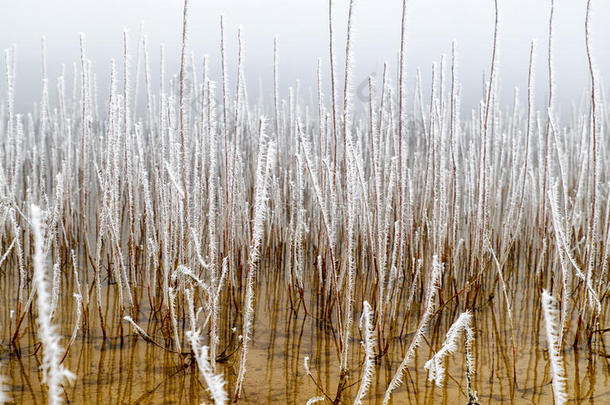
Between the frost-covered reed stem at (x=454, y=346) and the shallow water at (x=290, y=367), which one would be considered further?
the shallow water at (x=290, y=367)

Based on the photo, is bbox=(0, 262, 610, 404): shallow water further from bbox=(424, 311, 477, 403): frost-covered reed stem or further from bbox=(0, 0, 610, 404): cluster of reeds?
bbox=(424, 311, 477, 403): frost-covered reed stem

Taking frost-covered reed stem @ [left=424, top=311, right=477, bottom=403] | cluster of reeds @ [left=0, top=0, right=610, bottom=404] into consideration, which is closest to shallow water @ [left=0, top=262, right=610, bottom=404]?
cluster of reeds @ [left=0, top=0, right=610, bottom=404]

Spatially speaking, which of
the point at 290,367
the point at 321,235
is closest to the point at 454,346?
the point at 290,367

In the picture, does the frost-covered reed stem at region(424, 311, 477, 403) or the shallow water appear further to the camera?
the shallow water

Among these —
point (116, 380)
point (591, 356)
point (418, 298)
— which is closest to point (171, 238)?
point (116, 380)

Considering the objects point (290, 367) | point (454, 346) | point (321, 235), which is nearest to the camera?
point (454, 346)

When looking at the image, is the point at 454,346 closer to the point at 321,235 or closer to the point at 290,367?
the point at 290,367

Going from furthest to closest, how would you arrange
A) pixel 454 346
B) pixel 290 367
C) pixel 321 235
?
pixel 321 235 → pixel 290 367 → pixel 454 346

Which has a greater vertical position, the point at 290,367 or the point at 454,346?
the point at 454,346

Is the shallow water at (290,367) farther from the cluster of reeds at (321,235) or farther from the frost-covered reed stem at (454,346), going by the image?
the frost-covered reed stem at (454,346)

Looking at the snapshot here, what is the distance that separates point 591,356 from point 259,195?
3.17 feet

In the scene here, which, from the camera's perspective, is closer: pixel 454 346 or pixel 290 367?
pixel 454 346

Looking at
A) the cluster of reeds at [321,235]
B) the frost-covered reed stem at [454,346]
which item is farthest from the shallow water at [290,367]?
the frost-covered reed stem at [454,346]

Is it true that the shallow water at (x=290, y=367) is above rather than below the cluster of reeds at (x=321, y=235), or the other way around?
below
